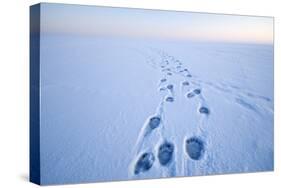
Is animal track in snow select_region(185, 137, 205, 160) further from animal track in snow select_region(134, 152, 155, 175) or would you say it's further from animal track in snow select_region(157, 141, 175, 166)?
animal track in snow select_region(134, 152, 155, 175)

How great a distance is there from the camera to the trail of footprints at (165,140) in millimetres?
6410

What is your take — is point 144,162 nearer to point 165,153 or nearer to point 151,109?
point 165,153

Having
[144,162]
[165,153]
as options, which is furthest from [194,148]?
[144,162]

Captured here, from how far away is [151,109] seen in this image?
21.2 feet

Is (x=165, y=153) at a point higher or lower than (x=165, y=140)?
lower

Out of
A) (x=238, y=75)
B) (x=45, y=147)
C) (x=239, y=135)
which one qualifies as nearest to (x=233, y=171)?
(x=239, y=135)

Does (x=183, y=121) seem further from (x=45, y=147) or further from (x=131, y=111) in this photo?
(x=45, y=147)

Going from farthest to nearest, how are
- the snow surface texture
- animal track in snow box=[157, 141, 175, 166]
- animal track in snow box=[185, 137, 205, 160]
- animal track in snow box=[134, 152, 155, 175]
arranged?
1. animal track in snow box=[185, 137, 205, 160]
2. animal track in snow box=[157, 141, 175, 166]
3. animal track in snow box=[134, 152, 155, 175]
4. the snow surface texture

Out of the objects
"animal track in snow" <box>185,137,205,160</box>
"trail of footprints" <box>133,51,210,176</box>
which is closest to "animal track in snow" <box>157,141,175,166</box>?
"trail of footprints" <box>133,51,210,176</box>

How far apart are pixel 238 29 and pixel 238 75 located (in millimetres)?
471

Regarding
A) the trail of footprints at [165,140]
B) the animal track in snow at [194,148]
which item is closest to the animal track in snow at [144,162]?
the trail of footprints at [165,140]

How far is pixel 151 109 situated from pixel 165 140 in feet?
1.05

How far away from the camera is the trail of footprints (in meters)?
6.41

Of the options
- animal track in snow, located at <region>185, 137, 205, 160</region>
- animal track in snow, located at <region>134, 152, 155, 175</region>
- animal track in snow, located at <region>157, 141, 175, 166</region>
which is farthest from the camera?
animal track in snow, located at <region>185, 137, 205, 160</region>
